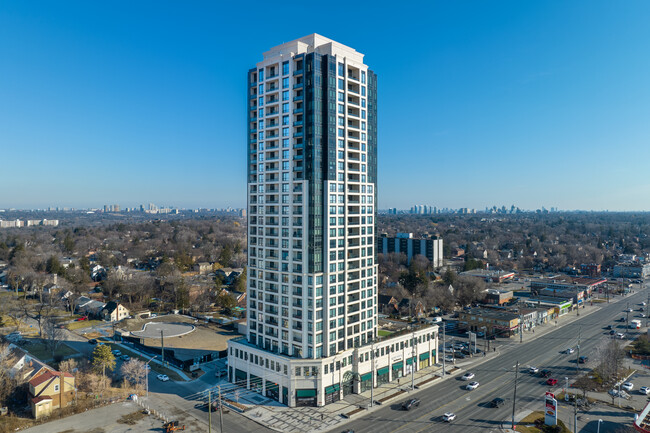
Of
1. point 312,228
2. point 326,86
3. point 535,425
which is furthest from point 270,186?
point 535,425

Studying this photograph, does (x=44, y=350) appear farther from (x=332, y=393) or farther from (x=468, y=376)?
(x=468, y=376)

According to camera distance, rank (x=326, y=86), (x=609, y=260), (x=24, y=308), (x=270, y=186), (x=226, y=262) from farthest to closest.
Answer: (x=609, y=260), (x=226, y=262), (x=24, y=308), (x=270, y=186), (x=326, y=86)

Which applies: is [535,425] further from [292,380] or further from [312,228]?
[312,228]

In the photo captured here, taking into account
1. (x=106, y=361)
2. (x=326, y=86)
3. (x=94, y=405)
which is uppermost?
(x=326, y=86)

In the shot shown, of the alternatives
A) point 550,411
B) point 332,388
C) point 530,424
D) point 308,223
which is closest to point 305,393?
point 332,388

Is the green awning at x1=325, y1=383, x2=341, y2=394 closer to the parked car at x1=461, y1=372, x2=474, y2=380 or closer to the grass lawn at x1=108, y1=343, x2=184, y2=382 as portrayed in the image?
the parked car at x1=461, y1=372, x2=474, y2=380

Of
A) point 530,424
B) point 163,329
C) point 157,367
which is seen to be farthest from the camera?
point 163,329

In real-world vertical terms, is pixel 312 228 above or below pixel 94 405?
above

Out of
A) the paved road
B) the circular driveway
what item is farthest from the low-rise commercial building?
the circular driveway
